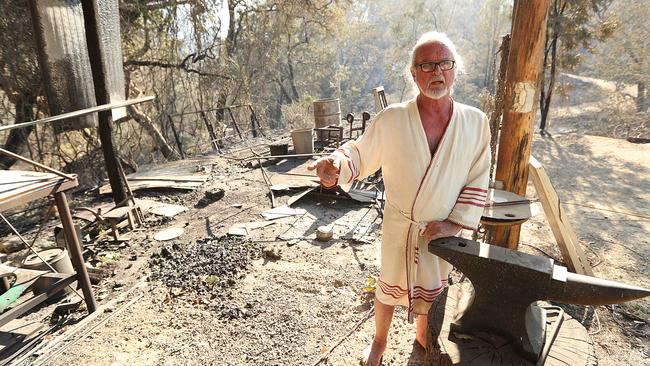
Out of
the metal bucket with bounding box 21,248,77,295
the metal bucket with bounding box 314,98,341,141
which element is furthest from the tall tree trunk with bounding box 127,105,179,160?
the metal bucket with bounding box 21,248,77,295

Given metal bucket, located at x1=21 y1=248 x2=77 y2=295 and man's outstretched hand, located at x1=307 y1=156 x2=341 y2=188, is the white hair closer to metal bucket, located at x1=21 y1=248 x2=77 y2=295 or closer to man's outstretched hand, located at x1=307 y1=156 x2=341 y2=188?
man's outstretched hand, located at x1=307 y1=156 x2=341 y2=188

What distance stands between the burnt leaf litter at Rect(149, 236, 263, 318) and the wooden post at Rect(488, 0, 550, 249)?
3005 mm

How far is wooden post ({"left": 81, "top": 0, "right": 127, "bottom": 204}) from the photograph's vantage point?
168 inches

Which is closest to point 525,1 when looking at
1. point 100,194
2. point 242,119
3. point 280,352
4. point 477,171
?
point 477,171

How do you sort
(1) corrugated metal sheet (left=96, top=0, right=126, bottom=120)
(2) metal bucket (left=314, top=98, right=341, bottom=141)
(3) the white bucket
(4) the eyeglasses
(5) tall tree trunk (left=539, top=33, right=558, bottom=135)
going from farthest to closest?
(2) metal bucket (left=314, top=98, right=341, bottom=141), (5) tall tree trunk (left=539, top=33, right=558, bottom=135), (3) the white bucket, (1) corrugated metal sheet (left=96, top=0, right=126, bottom=120), (4) the eyeglasses

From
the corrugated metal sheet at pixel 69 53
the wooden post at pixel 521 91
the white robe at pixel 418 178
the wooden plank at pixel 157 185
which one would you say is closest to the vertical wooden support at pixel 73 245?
the corrugated metal sheet at pixel 69 53

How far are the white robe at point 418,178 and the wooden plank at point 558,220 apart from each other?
184 centimetres

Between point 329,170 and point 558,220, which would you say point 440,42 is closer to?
point 329,170

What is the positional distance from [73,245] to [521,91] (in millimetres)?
4438

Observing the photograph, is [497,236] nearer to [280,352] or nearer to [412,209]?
[412,209]

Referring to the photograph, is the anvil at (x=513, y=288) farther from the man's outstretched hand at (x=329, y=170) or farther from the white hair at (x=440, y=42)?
the white hair at (x=440, y=42)

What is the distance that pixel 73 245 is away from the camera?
331 centimetres

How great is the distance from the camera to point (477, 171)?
2.00m

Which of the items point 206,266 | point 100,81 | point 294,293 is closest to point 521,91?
point 294,293
